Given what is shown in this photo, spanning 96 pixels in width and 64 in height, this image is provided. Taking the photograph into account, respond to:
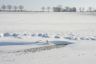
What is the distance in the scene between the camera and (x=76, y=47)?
4977 mm

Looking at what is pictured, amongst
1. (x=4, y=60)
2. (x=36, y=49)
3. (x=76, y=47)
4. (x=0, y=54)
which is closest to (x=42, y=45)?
(x=36, y=49)

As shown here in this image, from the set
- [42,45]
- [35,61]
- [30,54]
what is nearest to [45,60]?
[35,61]

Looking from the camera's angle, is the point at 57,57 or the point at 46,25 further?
the point at 46,25

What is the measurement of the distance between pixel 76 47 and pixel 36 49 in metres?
0.80

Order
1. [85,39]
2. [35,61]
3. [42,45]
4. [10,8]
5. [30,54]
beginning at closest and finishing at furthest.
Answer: [35,61], [30,54], [42,45], [85,39], [10,8]

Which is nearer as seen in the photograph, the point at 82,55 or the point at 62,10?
Result: the point at 82,55

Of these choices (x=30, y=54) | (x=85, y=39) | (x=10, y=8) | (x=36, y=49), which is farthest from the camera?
(x=10, y=8)

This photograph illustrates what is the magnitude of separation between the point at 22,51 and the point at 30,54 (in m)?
0.30

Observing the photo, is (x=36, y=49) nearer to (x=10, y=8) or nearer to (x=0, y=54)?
(x=0, y=54)

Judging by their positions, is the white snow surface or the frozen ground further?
the frozen ground

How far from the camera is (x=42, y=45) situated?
16.4ft

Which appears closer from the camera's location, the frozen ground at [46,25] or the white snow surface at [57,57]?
the white snow surface at [57,57]

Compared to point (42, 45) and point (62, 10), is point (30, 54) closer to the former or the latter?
point (42, 45)

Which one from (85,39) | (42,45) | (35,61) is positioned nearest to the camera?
(35,61)
